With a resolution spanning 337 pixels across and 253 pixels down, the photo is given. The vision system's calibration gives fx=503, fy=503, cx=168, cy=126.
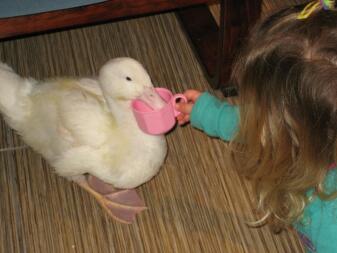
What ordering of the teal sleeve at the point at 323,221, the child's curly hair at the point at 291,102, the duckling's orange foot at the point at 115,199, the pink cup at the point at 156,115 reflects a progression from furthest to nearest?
1. the duckling's orange foot at the point at 115,199
2. the pink cup at the point at 156,115
3. the teal sleeve at the point at 323,221
4. the child's curly hair at the point at 291,102

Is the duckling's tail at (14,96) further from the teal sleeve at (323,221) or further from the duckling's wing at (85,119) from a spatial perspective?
the teal sleeve at (323,221)

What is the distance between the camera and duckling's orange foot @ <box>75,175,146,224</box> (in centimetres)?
119

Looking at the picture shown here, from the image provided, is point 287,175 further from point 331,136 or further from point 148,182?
point 148,182

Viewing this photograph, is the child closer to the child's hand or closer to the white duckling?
the child's hand

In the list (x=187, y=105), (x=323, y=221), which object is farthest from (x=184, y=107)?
(x=323, y=221)

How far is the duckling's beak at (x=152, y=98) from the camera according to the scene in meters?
0.95

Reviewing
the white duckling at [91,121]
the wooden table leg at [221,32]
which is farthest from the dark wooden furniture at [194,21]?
the white duckling at [91,121]

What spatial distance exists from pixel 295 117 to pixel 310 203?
0.20 meters

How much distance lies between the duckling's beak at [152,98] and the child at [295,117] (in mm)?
156

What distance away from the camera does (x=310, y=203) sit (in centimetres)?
91

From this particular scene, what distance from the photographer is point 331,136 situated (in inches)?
31.3

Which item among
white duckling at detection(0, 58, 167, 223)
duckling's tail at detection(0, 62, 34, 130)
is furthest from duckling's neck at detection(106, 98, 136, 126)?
duckling's tail at detection(0, 62, 34, 130)

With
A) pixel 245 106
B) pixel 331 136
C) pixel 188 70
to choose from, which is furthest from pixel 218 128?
pixel 188 70

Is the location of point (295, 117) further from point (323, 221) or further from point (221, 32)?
point (221, 32)
